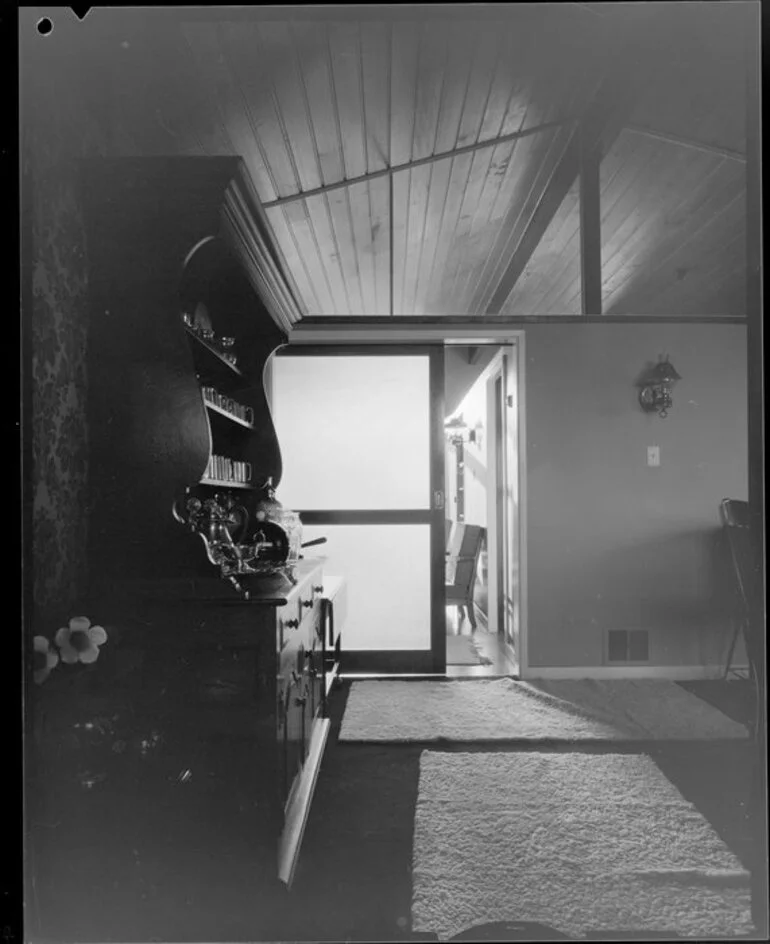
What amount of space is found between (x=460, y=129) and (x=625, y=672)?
2832 millimetres

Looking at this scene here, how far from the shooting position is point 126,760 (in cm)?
110

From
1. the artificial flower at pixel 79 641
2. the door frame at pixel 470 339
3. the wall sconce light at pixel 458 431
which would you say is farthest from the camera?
the wall sconce light at pixel 458 431

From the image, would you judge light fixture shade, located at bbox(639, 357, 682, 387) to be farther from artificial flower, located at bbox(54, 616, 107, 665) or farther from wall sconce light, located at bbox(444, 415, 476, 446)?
wall sconce light, located at bbox(444, 415, 476, 446)

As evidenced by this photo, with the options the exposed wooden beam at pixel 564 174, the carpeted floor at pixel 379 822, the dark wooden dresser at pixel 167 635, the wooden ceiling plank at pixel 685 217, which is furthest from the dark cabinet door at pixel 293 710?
the wooden ceiling plank at pixel 685 217

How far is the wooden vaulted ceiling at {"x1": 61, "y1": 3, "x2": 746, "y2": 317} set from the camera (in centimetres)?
153

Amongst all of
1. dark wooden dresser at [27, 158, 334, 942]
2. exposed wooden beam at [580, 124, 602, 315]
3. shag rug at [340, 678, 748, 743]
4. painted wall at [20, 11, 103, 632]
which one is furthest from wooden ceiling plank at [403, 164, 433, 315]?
shag rug at [340, 678, 748, 743]

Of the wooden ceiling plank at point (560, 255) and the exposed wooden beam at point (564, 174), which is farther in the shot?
the wooden ceiling plank at point (560, 255)

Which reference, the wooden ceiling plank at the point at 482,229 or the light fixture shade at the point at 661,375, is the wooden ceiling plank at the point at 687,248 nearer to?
the light fixture shade at the point at 661,375

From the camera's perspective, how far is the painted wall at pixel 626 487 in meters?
3.11

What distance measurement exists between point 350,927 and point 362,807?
17.3 inches

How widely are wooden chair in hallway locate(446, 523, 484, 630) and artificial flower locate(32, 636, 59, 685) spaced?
333cm

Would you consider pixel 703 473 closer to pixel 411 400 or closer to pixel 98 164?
pixel 411 400

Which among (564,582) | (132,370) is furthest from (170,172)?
(564,582)

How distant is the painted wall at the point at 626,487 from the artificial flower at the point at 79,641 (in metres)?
2.40
